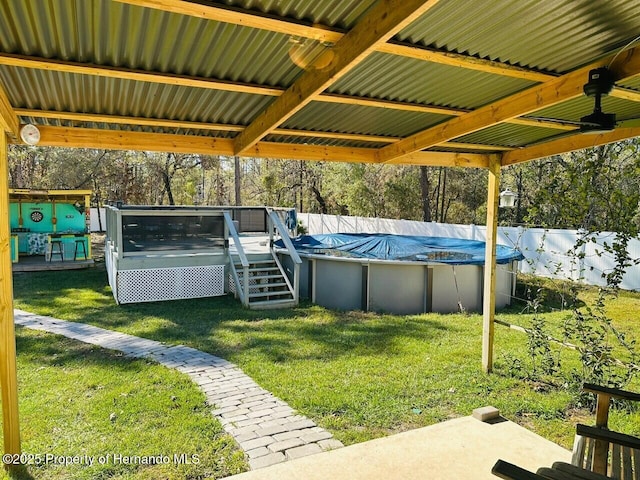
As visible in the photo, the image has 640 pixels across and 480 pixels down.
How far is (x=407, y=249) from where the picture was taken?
10.2 m

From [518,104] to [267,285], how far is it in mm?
6630

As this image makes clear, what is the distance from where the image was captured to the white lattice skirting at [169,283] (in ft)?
29.4

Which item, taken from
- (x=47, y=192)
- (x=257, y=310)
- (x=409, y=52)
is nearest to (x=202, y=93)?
(x=409, y=52)

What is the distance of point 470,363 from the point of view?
213 inches

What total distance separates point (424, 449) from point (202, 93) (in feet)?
10.4

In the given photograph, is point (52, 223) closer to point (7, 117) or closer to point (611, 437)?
point (7, 117)

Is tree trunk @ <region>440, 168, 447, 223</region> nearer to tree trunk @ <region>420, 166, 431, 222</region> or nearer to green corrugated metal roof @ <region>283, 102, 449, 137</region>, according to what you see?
tree trunk @ <region>420, 166, 431, 222</region>

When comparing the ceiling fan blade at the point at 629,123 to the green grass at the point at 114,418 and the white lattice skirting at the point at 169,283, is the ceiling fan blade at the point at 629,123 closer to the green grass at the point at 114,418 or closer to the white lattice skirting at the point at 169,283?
the green grass at the point at 114,418

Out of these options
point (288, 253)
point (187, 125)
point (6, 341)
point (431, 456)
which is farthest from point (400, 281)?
point (6, 341)

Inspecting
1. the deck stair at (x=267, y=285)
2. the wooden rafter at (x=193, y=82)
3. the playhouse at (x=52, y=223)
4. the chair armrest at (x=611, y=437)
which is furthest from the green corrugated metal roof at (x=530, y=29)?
the playhouse at (x=52, y=223)

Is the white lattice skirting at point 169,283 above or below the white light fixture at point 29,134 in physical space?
below

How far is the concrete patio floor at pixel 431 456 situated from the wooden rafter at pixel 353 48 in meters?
2.53

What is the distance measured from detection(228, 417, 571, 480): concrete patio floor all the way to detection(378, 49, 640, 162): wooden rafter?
253cm

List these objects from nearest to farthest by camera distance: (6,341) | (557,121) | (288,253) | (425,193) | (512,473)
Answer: (512,473), (6,341), (557,121), (288,253), (425,193)
